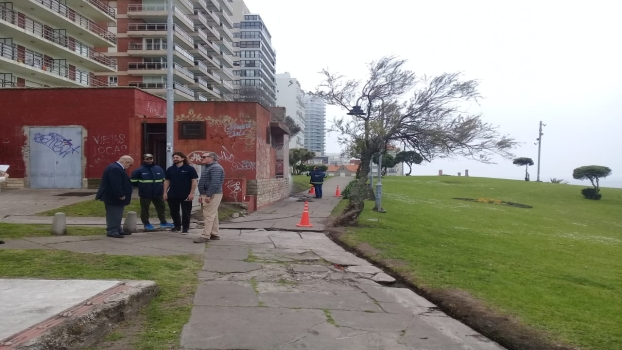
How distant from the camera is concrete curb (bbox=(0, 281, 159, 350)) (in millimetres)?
3295

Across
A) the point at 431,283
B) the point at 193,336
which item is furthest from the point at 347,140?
the point at 193,336

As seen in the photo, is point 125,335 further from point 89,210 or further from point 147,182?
point 89,210

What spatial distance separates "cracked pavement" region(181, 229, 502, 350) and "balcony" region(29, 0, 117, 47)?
40.0 meters

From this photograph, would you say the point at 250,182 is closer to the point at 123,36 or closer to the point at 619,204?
the point at 619,204

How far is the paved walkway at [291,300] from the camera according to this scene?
168 inches

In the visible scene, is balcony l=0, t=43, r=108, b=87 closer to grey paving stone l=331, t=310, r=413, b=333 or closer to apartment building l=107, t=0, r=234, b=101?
apartment building l=107, t=0, r=234, b=101

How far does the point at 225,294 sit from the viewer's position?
18.1ft

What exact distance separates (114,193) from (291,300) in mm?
4993

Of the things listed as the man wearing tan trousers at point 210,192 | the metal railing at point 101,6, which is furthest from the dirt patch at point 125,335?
the metal railing at point 101,6

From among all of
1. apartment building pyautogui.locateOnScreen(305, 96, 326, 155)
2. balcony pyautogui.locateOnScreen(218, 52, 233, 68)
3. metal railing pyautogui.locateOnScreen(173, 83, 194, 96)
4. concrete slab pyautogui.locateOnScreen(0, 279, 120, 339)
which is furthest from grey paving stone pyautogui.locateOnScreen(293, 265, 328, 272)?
apartment building pyautogui.locateOnScreen(305, 96, 326, 155)

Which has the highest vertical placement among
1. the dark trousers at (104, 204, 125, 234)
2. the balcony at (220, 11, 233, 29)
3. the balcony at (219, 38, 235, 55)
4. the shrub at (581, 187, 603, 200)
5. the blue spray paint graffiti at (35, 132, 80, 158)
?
the balcony at (220, 11, 233, 29)

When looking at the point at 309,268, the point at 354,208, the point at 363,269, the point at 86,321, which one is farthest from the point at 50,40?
the point at 86,321

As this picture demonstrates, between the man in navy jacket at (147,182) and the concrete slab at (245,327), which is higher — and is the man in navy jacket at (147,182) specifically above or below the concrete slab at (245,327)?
above

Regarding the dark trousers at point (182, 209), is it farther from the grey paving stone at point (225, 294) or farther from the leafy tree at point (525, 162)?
the leafy tree at point (525, 162)
